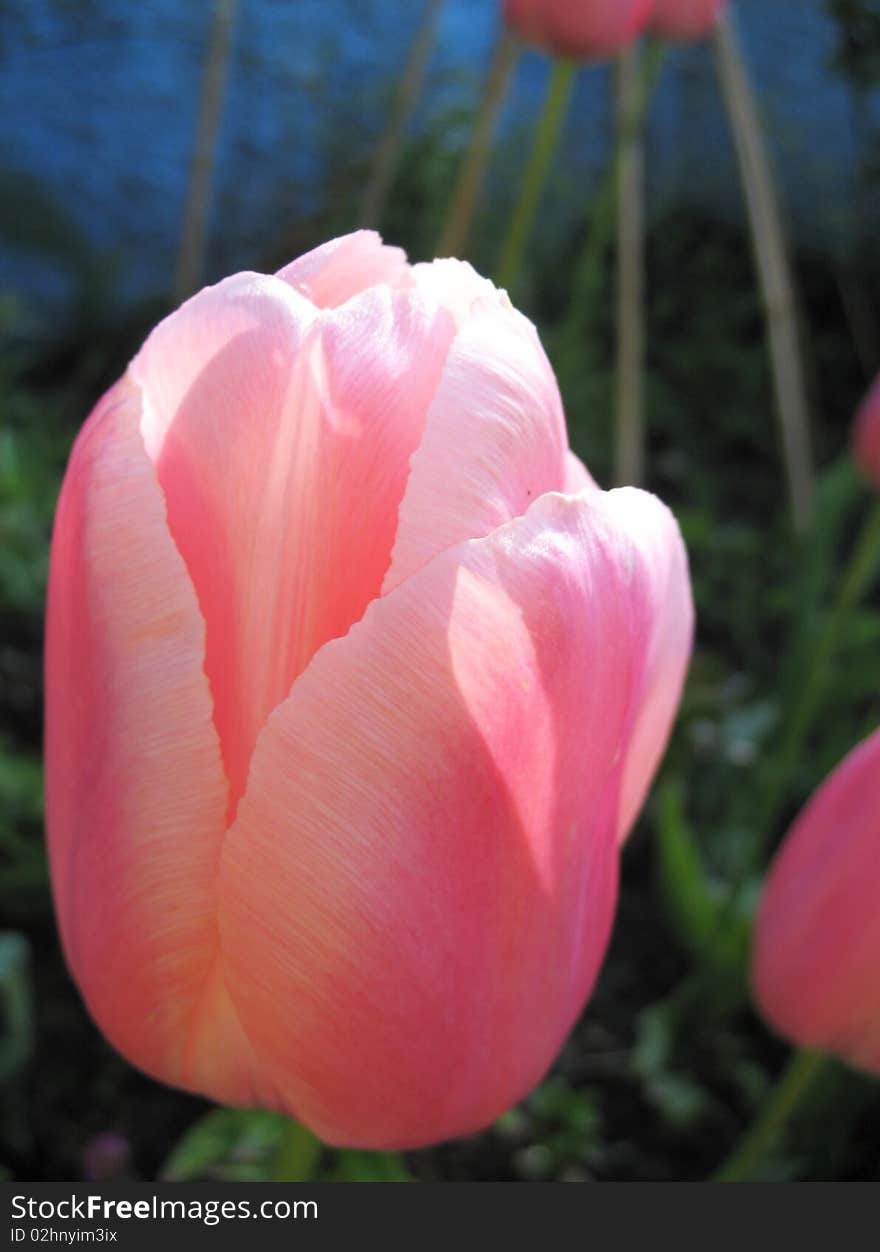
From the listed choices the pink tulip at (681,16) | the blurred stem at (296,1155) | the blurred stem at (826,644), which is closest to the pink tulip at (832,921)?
the blurred stem at (296,1155)

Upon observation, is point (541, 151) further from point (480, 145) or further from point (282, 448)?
point (282, 448)

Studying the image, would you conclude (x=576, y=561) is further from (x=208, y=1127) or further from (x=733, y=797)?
(x=733, y=797)

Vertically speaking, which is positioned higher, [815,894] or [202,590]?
[202,590]

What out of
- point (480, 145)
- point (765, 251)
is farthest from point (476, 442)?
point (765, 251)

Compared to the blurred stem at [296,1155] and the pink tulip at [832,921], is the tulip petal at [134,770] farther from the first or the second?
the pink tulip at [832,921]

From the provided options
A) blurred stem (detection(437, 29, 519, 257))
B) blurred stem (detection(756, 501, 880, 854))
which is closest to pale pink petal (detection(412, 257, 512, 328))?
blurred stem (detection(756, 501, 880, 854))

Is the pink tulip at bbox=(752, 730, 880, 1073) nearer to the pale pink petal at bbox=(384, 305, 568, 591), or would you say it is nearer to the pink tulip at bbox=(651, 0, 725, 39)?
the pale pink petal at bbox=(384, 305, 568, 591)

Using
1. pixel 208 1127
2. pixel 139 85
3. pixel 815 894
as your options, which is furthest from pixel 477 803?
pixel 139 85
